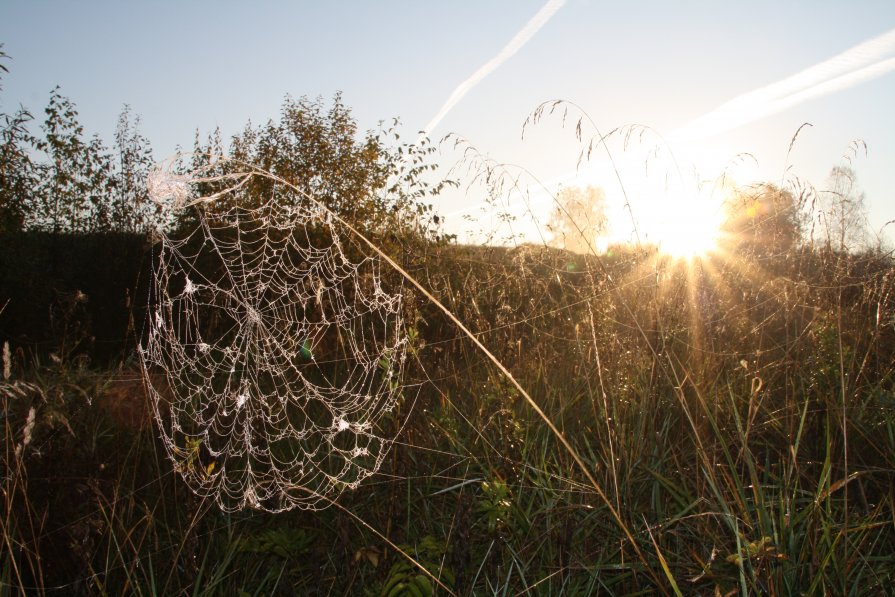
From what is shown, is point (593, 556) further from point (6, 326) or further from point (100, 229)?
point (100, 229)

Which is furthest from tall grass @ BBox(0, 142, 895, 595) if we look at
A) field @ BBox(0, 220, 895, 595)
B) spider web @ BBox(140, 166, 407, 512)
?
spider web @ BBox(140, 166, 407, 512)

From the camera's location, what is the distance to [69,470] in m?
3.15

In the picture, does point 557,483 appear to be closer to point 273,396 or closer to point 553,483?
point 553,483

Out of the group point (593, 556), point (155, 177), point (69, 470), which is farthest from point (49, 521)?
point (593, 556)

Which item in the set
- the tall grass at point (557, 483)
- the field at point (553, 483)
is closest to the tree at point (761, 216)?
the tall grass at point (557, 483)

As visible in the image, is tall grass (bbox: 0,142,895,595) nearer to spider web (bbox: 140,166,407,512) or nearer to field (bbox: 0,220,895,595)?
field (bbox: 0,220,895,595)

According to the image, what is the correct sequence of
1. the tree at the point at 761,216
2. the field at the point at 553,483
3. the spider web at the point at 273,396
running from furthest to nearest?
1. the tree at the point at 761,216
2. the spider web at the point at 273,396
3. the field at the point at 553,483

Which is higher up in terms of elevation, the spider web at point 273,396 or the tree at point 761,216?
the tree at point 761,216

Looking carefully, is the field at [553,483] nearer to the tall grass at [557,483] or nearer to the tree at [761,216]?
the tall grass at [557,483]

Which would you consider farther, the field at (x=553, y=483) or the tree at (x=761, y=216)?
the tree at (x=761, y=216)

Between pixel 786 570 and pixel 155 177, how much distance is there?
8.22 feet

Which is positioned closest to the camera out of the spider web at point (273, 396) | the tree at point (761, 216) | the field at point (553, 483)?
the field at point (553, 483)

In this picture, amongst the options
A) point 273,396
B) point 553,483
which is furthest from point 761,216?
point 273,396

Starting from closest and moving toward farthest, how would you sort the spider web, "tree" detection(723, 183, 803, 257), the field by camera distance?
the field
the spider web
"tree" detection(723, 183, 803, 257)
